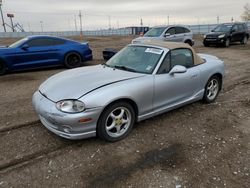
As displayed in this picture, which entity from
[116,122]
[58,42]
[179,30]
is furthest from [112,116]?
[179,30]

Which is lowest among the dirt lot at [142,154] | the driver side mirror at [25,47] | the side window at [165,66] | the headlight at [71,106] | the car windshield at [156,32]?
the dirt lot at [142,154]

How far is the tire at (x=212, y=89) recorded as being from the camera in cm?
509

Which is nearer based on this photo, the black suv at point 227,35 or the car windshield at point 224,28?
the black suv at point 227,35

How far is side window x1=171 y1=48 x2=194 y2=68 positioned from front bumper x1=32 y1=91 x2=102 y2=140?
1895 millimetres

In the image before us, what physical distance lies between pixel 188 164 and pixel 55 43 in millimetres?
7550

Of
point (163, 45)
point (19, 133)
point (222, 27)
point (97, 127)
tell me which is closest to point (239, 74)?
point (163, 45)

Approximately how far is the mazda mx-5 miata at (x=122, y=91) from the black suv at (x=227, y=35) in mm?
12783

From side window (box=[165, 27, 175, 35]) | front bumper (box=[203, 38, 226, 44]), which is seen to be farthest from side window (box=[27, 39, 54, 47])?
front bumper (box=[203, 38, 226, 44])

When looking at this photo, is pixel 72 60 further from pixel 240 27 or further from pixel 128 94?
pixel 240 27

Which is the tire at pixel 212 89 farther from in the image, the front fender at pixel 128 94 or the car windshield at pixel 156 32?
the car windshield at pixel 156 32

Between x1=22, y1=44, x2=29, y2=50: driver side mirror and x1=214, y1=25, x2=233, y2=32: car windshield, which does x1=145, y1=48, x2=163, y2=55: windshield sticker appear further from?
x1=214, y1=25, x2=233, y2=32: car windshield

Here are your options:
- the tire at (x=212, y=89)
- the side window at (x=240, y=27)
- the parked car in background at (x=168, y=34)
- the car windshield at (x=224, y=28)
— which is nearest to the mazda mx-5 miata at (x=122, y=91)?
the tire at (x=212, y=89)

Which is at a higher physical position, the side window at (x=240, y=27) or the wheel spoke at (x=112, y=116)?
the side window at (x=240, y=27)

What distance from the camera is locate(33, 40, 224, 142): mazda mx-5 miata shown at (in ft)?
10.5
